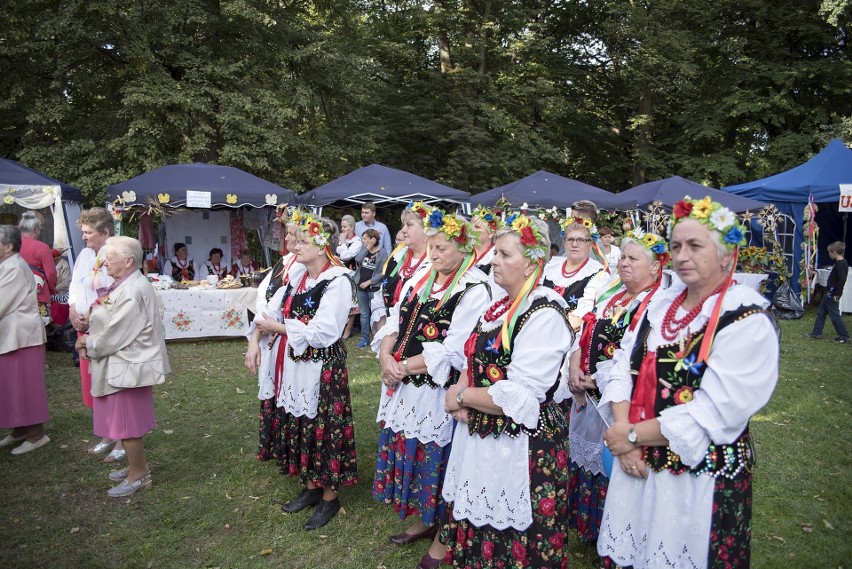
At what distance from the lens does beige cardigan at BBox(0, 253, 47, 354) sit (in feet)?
15.7

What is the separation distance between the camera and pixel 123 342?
4.13 meters

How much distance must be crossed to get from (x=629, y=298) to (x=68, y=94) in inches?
648

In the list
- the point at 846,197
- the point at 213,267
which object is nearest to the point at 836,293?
the point at 846,197

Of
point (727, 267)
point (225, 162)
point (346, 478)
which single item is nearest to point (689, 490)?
point (727, 267)

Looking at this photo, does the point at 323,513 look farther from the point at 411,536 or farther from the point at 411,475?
the point at 411,475

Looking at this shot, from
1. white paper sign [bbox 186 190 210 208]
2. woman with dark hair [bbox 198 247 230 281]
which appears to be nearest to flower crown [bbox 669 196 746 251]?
white paper sign [bbox 186 190 210 208]

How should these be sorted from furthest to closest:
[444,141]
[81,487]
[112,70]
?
[444,141]
[112,70]
[81,487]

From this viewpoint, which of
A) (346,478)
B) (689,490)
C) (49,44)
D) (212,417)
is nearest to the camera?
(689,490)

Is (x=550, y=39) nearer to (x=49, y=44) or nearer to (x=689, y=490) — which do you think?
(x=49, y=44)

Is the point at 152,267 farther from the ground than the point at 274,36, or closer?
closer

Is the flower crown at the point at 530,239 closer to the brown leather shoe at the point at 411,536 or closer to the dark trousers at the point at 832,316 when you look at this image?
the brown leather shoe at the point at 411,536

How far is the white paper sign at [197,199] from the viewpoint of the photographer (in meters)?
10.1

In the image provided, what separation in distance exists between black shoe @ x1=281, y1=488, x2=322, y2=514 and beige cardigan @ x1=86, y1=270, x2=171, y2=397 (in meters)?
1.22

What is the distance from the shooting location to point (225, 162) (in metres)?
14.6
